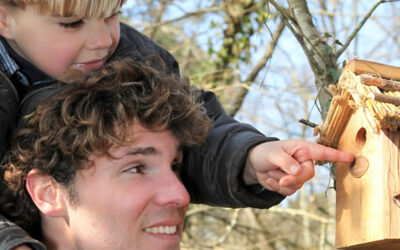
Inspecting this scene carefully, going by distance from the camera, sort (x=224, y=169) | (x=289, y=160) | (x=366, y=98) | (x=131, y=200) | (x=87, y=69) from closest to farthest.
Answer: (x=366, y=98) < (x=289, y=160) < (x=131, y=200) < (x=224, y=169) < (x=87, y=69)

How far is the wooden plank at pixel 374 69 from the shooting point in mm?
1811

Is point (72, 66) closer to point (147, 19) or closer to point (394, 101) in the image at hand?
point (394, 101)

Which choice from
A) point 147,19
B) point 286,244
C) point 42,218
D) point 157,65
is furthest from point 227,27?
point 42,218

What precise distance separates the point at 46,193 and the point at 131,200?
330 millimetres

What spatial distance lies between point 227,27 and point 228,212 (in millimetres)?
1433

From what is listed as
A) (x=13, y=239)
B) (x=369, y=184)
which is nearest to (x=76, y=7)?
(x=13, y=239)

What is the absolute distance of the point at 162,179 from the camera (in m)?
2.07

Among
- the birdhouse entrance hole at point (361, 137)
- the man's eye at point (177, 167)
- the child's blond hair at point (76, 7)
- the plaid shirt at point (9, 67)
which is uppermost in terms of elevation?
the child's blond hair at point (76, 7)

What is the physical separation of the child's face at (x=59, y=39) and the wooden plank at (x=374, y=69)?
86cm

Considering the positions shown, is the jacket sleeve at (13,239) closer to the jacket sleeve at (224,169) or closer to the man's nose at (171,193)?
the man's nose at (171,193)

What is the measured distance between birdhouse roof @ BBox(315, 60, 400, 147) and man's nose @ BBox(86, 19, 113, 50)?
0.79 m

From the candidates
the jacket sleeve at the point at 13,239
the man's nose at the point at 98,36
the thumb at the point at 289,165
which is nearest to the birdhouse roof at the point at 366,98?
the thumb at the point at 289,165

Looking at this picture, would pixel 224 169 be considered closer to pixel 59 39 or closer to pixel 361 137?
pixel 361 137

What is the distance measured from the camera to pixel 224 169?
2137 millimetres
